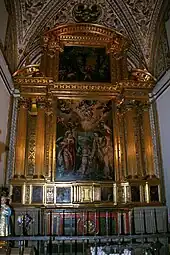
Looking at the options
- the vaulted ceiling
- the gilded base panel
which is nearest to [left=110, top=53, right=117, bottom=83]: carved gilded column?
Result: the vaulted ceiling

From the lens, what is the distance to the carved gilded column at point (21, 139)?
31.4 feet

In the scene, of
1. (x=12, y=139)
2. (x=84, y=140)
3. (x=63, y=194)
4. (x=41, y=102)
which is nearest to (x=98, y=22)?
(x=41, y=102)

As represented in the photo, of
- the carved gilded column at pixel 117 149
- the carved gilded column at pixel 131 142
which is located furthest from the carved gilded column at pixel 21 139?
the carved gilded column at pixel 131 142

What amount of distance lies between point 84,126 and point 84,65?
91.6 inches

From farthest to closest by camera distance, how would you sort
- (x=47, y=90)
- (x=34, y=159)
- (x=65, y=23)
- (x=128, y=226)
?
(x=65, y=23)
(x=47, y=90)
(x=34, y=159)
(x=128, y=226)

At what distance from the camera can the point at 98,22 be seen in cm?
1124

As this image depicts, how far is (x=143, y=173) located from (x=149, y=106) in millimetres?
2412

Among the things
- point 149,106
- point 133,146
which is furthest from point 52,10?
point 133,146

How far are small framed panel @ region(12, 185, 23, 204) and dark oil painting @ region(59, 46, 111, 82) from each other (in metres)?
3.97

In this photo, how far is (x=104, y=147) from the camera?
10086 mm

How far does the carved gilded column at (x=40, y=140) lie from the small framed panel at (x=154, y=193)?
337cm

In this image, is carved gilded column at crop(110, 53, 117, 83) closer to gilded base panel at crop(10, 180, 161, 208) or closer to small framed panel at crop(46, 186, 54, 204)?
gilded base panel at crop(10, 180, 161, 208)

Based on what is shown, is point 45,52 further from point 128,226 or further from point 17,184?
point 128,226

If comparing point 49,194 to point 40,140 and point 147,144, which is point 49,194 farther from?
point 147,144
